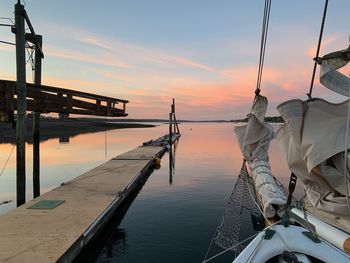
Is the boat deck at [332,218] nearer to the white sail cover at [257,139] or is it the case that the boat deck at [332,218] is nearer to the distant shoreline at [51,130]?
the white sail cover at [257,139]

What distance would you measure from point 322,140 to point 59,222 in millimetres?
6838

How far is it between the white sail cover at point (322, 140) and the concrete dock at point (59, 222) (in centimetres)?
469

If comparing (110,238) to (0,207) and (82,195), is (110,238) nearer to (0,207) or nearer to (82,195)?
(82,195)

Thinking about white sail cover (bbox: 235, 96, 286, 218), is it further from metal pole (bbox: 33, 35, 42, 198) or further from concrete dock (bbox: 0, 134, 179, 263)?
metal pole (bbox: 33, 35, 42, 198)

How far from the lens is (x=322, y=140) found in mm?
3510

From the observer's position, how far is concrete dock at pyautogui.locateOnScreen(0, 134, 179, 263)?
Result: 6497 millimetres

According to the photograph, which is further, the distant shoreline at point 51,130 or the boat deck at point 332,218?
the distant shoreline at point 51,130

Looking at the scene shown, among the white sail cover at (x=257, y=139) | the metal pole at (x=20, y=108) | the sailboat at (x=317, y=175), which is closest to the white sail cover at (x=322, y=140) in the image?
the sailboat at (x=317, y=175)

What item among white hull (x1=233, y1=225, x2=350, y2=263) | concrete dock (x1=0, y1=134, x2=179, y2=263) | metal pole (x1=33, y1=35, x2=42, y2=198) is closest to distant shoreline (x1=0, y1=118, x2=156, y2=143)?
metal pole (x1=33, y1=35, x2=42, y2=198)

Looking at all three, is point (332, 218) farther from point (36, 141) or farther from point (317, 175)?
point (36, 141)

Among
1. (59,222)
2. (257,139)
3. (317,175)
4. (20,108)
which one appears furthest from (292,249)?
(20,108)

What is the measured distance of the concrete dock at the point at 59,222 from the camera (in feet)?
21.3

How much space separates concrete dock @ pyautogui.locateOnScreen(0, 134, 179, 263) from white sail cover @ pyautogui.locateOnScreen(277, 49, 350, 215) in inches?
185

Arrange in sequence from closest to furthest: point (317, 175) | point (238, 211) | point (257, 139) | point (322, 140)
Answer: point (322, 140) → point (317, 175) → point (257, 139) → point (238, 211)
